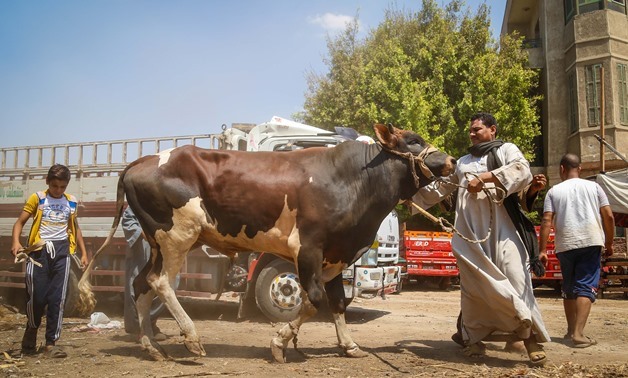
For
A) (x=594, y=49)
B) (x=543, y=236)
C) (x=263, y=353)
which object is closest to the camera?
(x=263, y=353)

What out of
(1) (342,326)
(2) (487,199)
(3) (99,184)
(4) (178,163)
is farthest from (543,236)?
(3) (99,184)

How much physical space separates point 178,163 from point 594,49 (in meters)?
18.1

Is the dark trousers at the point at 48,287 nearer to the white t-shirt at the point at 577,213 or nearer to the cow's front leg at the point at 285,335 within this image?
the cow's front leg at the point at 285,335

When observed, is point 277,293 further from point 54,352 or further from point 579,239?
point 579,239

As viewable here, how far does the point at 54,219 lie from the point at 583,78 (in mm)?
18436

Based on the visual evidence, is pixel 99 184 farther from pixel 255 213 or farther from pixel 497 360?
pixel 497 360

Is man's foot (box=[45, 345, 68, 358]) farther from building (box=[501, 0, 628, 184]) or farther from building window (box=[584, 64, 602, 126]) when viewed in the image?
building window (box=[584, 64, 602, 126])

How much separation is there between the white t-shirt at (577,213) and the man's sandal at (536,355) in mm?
1687

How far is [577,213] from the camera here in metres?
6.07

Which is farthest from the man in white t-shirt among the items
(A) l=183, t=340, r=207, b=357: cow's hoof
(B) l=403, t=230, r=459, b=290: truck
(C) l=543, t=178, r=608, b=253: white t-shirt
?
(B) l=403, t=230, r=459, b=290: truck

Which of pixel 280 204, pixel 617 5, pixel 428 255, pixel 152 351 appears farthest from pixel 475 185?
pixel 617 5

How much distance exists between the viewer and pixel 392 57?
61.6ft

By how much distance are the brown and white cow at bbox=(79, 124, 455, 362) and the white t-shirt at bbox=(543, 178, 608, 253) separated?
6.07 ft

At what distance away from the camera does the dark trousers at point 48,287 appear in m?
5.25
